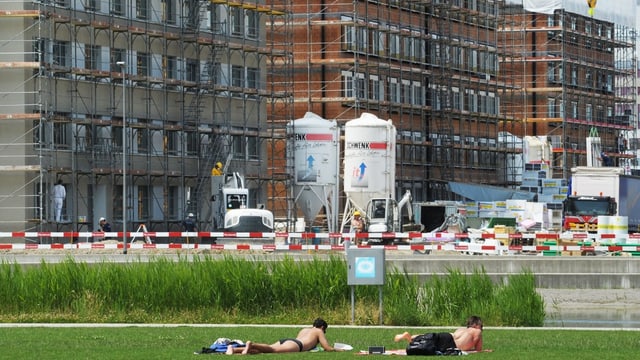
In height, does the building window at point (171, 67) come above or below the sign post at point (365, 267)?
above

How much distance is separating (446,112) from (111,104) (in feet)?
119

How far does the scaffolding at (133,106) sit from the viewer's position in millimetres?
76000

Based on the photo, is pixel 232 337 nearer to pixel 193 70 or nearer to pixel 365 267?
pixel 365 267

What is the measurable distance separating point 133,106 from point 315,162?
1325 centimetres

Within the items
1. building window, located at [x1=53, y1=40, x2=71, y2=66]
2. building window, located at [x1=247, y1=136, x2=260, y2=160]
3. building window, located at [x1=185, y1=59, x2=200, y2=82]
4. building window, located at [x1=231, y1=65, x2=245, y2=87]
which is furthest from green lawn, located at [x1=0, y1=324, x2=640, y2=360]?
building window, located at [x1=247, y1=136, x2=260, y2=160]

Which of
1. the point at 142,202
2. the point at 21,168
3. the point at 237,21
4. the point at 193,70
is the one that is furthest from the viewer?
the point at 237,21

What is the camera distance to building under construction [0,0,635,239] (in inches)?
3007

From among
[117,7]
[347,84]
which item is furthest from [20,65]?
[347,84]

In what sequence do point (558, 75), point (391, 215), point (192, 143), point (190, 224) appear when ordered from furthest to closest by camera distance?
point (558, 75)
point (391, 215)
point (192, 143)
point (190, 224)

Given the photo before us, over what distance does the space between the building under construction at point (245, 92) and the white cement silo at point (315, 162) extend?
0.98 meters

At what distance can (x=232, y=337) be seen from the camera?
31.6m

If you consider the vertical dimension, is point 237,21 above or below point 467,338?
above

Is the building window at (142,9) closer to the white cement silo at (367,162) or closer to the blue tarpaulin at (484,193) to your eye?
the white cement silo at (367,162)

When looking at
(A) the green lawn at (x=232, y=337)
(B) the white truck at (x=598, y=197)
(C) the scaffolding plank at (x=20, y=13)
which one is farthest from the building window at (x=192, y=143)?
(A) the green lawn at (x=232, y=337)
